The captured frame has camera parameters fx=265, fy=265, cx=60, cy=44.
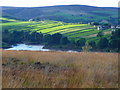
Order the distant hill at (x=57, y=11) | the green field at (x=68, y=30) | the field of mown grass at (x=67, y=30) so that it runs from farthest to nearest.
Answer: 1. the distant hill at (x=57, y=11)
2. the field of mown grass at (x=67, y=30)
3. the green field at (x=68, y=30)

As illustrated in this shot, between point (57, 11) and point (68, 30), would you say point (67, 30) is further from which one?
point (57, 11)

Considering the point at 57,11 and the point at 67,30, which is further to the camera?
the point at 57,11

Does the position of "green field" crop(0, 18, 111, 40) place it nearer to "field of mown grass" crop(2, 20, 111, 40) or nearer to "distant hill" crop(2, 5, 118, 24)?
"field of mown grass" crop(2, 20, 111, 40)

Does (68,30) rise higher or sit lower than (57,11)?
lower

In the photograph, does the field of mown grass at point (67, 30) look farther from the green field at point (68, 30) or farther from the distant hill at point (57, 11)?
the distant hill at point (57, 11)

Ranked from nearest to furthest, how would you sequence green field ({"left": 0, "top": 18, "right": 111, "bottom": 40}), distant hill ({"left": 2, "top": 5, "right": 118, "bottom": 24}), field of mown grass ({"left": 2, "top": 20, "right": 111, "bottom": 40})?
green field ({"left": 0, "top": 18, "right": 111, "bottom": 40}), field of mown grass ({"left": 2, "top": 20, "right": 111, "bottom": 40}), distant hill ({"left": 2, "top": 5, "right": 118, "bottom": 24})

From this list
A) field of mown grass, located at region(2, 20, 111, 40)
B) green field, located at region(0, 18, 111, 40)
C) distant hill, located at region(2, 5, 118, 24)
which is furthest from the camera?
distant hill, located at region(2, 5, 118, 24)

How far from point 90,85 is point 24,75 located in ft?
4.59

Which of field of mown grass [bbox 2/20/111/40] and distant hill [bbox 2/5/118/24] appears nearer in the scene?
field of mown grass [bbox 2/20/111/40]

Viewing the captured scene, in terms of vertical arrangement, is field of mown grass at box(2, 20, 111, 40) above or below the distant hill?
below

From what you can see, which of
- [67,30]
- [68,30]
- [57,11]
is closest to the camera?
[67,30]

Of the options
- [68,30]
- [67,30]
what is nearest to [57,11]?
[68,30]

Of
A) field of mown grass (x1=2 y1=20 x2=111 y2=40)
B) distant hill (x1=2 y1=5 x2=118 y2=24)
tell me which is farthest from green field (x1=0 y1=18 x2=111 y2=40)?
distant hill (x1=2 y1=5 x2=118 y2=24)

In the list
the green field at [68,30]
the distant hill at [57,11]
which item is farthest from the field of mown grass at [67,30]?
the distant hill at [57,11]
